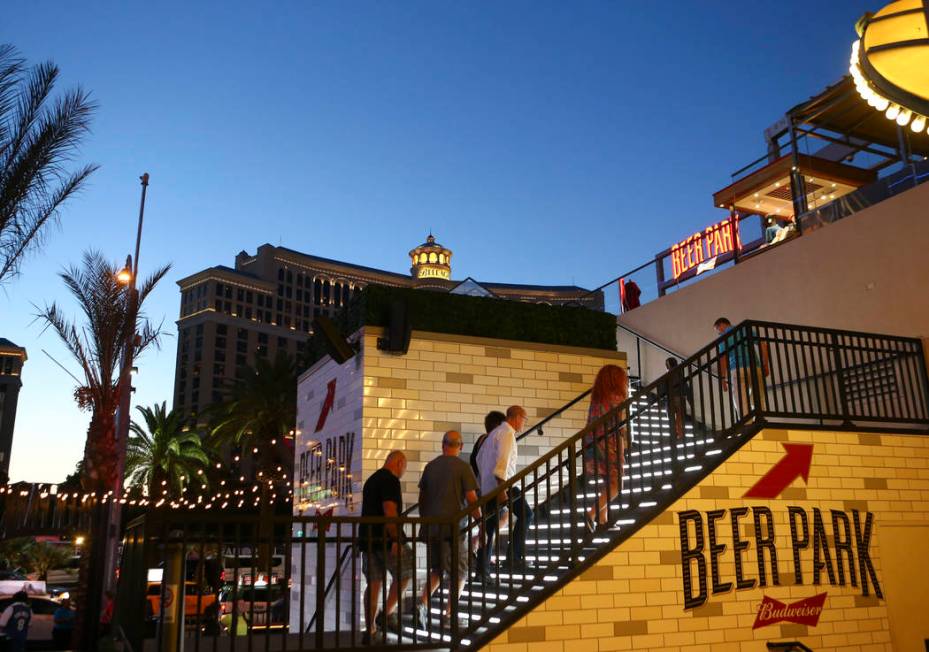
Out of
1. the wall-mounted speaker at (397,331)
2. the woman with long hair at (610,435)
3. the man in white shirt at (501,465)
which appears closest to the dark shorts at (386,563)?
the man in white shirt at (501,465)

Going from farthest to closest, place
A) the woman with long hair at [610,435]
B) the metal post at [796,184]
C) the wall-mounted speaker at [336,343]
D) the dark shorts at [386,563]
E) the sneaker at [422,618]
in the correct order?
the metal post at [796,184]
the wall-mounted speaker at [336,343]
the woman with long hair at [610,435]
the sneaker at [422,618]
the dark shorts at [386,563]

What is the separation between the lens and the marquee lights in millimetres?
7883

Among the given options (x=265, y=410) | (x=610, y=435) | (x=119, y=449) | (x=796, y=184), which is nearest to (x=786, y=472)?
(x=610, y=435)

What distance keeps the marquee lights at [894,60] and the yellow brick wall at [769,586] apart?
3.54 meters

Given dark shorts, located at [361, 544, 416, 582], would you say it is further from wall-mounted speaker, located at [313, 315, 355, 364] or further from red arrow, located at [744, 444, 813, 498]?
wall-mounted speaker, located at [313, 315, 355, 364]

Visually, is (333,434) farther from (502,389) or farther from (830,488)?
(830,488)

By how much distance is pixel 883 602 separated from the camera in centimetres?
861

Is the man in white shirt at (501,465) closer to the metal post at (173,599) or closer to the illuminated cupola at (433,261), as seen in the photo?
the metal post at (173,599)

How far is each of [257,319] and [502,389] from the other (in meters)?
97.4

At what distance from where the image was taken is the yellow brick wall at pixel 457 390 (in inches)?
429

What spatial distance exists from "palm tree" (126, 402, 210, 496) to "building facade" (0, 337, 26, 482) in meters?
99.6

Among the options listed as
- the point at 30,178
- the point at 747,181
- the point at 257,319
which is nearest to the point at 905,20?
the point at 747,181

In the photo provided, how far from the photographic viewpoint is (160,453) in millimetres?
35531

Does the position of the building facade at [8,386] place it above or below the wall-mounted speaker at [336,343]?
above
